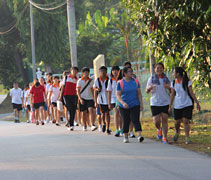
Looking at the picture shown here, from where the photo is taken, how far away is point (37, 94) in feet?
63.7

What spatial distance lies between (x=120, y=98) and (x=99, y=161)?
271cm

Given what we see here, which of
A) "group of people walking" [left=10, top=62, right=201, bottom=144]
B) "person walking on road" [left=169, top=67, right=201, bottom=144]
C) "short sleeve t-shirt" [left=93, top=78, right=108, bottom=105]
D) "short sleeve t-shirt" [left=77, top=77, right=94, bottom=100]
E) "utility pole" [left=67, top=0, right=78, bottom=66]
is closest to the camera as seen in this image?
"person walking on road" [left=169, top=67, right=201, bottom=144]

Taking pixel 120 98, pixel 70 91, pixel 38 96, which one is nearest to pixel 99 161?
pixel 120 98

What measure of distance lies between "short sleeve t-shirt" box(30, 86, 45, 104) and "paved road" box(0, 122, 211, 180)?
7279 mm

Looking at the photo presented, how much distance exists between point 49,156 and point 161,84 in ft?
9.86

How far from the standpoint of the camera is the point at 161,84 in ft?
36.6

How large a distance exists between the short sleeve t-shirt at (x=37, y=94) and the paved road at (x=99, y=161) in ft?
23.9

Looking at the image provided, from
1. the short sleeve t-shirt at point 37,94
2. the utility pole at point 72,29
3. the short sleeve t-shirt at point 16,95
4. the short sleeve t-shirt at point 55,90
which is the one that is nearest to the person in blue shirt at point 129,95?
the short sleeve t-shirt at point 55,90

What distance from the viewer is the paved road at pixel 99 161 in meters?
7.39

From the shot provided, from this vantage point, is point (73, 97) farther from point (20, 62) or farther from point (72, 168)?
point (20, 62)

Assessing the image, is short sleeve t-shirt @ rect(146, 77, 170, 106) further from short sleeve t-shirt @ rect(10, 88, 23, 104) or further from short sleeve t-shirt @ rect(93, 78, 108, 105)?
short sleeve t-shirt @ rect(10, 88, 23, 104)

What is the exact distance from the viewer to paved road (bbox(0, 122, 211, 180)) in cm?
739

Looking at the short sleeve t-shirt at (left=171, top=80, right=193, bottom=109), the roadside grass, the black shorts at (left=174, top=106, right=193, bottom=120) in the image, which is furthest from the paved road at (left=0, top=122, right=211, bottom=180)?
the short sleeve t-shirt at (left=171, top=80, right=193, bottom=109)

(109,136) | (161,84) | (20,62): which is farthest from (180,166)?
(20,62)
